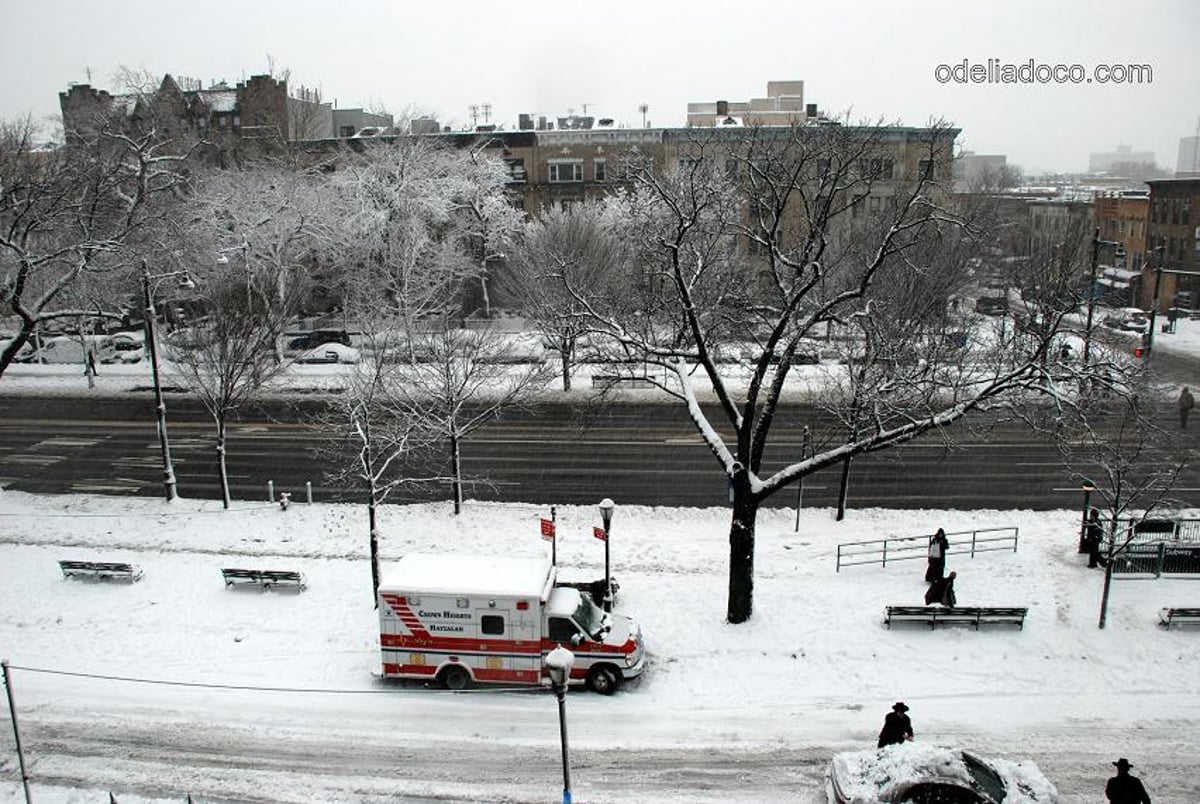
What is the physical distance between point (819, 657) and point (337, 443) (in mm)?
21257

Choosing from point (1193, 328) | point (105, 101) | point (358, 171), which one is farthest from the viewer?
point (105, 101)

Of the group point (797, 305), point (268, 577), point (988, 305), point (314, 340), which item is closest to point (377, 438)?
point (268, 577)

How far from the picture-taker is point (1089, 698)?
1652cm

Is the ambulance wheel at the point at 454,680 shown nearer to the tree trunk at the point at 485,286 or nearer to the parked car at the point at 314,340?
the parked car at the point at 314,340

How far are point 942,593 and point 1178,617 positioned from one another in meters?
4.59

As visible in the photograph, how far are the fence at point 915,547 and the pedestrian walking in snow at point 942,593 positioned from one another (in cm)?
228

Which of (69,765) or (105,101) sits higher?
(105,101)

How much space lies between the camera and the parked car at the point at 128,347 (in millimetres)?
50250

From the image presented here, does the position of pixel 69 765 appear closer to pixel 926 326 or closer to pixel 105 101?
pixel 926 326

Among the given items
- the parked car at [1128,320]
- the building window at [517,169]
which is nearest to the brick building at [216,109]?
the building window at [517,169]

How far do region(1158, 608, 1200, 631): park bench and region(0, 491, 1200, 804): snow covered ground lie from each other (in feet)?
0.90

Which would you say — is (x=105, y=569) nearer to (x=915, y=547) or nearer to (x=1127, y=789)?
(x=915, y=547)

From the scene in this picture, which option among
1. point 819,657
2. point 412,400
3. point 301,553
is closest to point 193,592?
point 301,553

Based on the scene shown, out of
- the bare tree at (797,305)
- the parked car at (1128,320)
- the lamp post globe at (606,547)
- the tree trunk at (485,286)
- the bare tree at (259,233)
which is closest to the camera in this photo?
the bare tree at (797,305)
